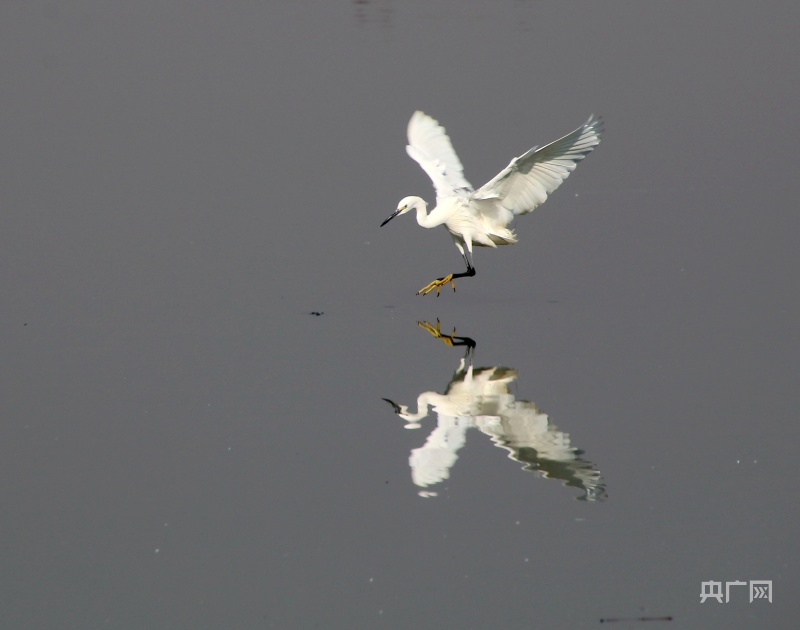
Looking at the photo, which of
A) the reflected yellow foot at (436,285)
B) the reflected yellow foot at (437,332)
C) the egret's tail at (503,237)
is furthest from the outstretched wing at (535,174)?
the reflected yellow foot at (437,332)

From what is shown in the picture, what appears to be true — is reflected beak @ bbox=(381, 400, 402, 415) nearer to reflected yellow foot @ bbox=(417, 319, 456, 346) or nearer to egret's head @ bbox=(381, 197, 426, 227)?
reflected yellow foot @ bbox=(417, 319, 456, 346)

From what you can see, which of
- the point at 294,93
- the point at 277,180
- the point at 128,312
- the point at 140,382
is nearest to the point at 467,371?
the point at 140,382

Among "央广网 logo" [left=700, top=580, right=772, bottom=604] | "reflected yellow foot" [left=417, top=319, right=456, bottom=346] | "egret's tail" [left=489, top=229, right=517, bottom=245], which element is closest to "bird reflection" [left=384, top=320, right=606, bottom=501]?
"reflected yellow foot" [left=417, top=319, right=456, bottom=346]

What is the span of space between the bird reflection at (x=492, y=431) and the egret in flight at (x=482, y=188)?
2070 millimetres

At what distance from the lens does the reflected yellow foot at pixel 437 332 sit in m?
9.04

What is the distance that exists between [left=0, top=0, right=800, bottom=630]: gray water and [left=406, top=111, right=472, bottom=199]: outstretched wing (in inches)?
31.3

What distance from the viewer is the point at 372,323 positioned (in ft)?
30.8

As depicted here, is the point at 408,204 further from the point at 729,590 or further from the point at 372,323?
the point at 729,590

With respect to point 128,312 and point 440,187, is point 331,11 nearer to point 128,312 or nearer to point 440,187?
point 440,187

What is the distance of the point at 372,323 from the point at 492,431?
244 centimetres

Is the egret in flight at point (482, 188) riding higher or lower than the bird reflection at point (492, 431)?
higher

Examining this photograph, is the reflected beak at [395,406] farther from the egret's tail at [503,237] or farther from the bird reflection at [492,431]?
the egret's tail at [503,237]

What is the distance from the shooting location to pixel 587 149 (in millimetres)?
9555

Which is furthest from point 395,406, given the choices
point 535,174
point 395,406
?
point 535,174
